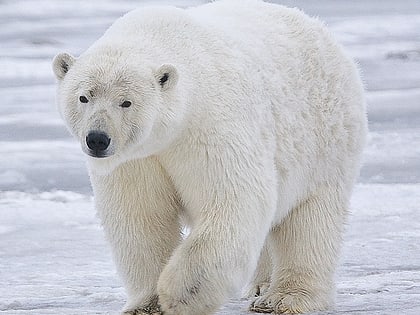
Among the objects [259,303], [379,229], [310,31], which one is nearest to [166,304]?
[259,303]

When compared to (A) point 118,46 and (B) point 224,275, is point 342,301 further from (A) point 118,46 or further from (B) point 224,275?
(A) point 118,46

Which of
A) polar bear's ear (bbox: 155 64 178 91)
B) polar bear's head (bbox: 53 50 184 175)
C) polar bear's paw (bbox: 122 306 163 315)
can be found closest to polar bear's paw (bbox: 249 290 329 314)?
polar bear's paw (bbox: 122 306 163 315)

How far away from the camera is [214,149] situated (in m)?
4.56

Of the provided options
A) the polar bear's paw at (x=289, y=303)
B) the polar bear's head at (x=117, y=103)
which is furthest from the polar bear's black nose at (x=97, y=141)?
the polar bear's paw at (x=289, y=303)

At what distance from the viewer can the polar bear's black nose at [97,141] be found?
416cm

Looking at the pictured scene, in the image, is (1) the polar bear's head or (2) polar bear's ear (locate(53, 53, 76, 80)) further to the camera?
(2) polar bear's ear (locate(53, 53, 76, 80))

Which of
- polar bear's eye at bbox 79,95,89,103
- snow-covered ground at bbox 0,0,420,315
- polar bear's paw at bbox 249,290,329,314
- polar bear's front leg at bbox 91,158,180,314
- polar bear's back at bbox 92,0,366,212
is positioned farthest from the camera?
snow-covered ground at bbox 0,0,420,315

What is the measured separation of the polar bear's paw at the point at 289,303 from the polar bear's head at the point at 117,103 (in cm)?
117

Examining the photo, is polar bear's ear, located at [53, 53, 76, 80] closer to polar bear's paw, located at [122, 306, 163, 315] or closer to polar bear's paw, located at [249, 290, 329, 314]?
polar bear's paw, located at [122, 306, 163, 315]

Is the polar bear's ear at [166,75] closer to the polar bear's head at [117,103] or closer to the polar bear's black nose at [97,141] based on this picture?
the polar bear's head at [117,103]

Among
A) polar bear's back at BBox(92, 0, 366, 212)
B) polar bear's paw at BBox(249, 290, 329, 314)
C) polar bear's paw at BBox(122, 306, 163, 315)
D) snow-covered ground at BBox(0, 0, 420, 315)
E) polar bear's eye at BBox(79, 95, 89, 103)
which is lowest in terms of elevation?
snow-covered ground at BBox(0, 0, 420, 315)

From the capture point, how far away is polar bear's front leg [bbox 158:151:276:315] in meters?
4.60

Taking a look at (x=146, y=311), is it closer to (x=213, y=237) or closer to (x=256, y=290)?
(x=213, y=237)

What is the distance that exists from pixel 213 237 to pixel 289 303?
0.83 m
